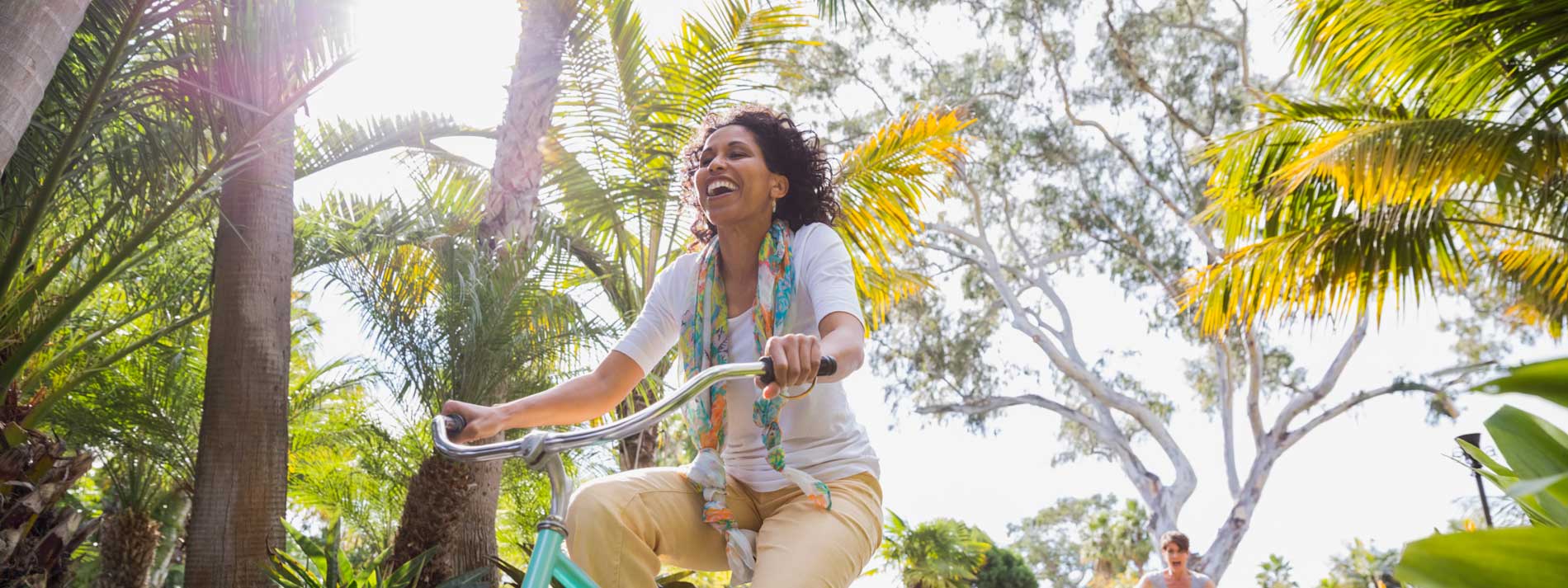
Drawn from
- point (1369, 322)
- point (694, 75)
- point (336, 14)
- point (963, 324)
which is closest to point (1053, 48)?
point (963, 324)

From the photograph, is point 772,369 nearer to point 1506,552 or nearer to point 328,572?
point 1506,552

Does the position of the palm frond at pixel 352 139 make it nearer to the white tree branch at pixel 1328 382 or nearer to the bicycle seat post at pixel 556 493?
the bicycle seat post at pixel 556 493

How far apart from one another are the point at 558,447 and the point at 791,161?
3.75ft

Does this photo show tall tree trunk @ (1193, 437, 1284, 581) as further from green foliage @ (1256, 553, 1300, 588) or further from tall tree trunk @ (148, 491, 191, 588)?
tall tree trunk @ (148, 491, 191, 588)

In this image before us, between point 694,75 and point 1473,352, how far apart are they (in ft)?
59.6

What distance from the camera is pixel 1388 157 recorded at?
6.10m

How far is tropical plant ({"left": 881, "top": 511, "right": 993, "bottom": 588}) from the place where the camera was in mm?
12648

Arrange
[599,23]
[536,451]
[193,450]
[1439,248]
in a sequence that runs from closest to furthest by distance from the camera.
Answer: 1. [536,451]
2. [1439,248]
3. [599,23]
4. [193,450]

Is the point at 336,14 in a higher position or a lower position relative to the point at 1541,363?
higher

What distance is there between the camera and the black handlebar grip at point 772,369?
1517mm

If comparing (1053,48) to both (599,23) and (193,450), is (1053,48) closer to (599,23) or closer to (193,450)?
(599,23)

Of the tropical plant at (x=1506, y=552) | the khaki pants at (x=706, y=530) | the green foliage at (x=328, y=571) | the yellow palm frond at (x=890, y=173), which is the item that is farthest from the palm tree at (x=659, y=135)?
the tropical plant at (x=1506, y=552)

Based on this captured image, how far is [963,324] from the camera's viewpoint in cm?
2103

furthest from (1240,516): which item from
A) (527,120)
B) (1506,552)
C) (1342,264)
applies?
(1506,552)
